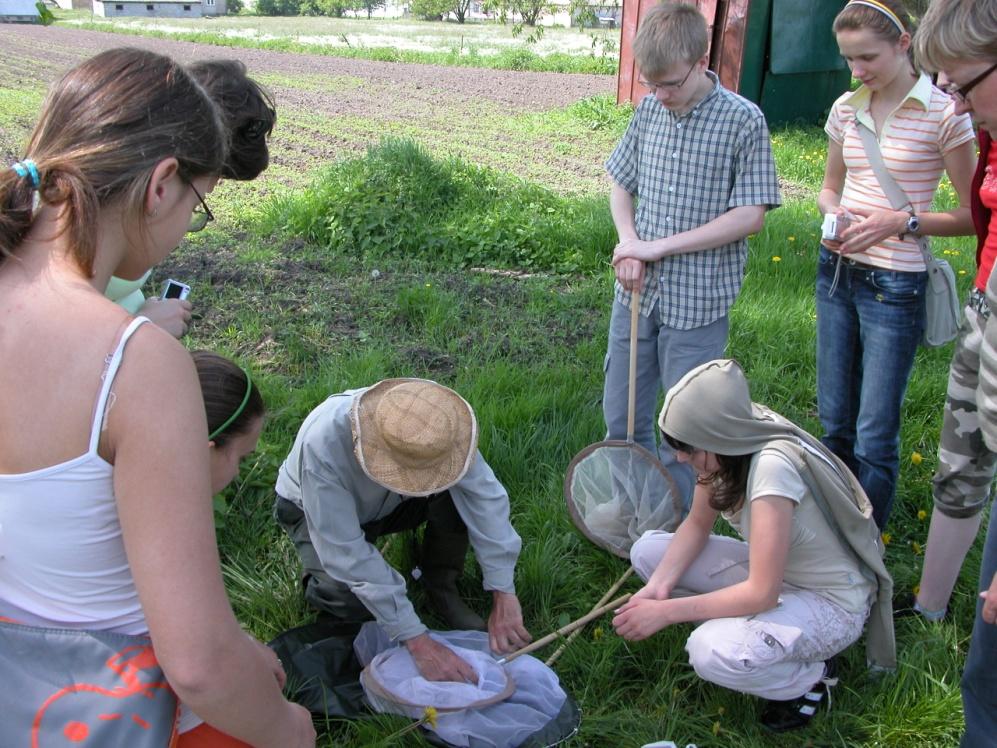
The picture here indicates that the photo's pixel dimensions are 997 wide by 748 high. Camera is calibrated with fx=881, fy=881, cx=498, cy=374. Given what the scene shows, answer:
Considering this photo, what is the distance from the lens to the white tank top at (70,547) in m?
1.17

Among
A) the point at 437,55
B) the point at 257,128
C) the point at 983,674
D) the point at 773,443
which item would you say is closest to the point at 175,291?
the point at 257,128

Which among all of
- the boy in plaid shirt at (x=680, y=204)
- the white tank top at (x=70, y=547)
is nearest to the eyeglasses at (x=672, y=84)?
the boy in plaid shirt at (x=680, y=204)

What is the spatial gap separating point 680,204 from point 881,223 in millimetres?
627

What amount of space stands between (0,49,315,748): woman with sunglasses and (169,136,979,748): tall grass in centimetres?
122

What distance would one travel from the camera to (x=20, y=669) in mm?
1293

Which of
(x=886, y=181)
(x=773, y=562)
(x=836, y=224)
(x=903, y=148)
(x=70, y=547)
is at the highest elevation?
(x=903, y=148)

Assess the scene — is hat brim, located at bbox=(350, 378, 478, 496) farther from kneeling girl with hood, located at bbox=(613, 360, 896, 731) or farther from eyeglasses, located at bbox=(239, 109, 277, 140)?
eyeglasses, located at bbox=(239, 109, 277, 140)

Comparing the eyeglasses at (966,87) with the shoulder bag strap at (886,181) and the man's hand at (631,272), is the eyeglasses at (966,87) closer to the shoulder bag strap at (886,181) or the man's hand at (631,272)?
the shoulder bag strap at (886,181)

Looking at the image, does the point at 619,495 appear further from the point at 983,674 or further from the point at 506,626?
the point at 983,674

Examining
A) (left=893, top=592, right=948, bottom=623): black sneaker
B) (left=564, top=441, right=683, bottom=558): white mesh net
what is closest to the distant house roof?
(left=564, top=441, right=683, bottom=558): white mesh net

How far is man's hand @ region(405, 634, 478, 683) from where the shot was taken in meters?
2.36

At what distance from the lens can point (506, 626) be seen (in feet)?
8.44

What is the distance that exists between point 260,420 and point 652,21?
1779mm

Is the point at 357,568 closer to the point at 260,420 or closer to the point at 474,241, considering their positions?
the point at 260,420
